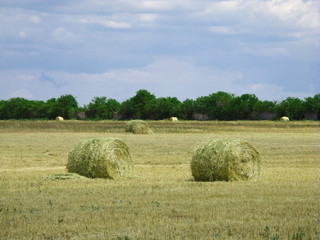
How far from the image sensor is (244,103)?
4090 inches

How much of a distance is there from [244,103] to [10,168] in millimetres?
84492

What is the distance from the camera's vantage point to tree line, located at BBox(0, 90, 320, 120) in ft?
309

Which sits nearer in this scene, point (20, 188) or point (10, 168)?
point (20, 188)

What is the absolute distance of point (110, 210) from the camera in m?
11.9

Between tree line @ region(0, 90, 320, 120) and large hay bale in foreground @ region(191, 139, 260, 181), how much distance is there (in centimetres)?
7446

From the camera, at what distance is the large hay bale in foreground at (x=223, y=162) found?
55.2 ft

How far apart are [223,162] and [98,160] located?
131 inches

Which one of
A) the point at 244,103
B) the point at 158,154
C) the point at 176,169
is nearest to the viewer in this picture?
the point at 176,169

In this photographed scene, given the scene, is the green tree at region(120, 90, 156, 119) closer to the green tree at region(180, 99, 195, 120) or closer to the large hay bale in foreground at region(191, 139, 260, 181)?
the green tree at region(180, 99, 195, 120)

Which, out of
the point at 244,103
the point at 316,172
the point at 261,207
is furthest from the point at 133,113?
the point at 261,207

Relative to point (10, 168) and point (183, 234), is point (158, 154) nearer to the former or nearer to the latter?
point (10, 168)

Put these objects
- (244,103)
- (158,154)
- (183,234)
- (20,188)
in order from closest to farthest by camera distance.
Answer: (183,234) < (20,188) < (158,154) < (244,103)

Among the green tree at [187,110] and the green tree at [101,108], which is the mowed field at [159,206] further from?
the green tree at [101,108]

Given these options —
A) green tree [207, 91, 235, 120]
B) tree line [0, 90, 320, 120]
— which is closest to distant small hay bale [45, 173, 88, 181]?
tree line [0, 90, 320, 120]
